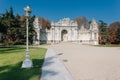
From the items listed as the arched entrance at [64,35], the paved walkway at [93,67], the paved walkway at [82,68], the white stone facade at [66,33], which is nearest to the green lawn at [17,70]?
the paved walkway at [82,68]

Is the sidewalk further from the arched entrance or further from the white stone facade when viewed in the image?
the arched entrance

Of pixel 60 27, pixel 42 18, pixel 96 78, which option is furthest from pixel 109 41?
pixel 96 78

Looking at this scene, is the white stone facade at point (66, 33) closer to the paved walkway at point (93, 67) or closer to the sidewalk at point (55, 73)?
the paved walkway at point (93, 67)

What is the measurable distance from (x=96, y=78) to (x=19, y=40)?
37752 millimetres

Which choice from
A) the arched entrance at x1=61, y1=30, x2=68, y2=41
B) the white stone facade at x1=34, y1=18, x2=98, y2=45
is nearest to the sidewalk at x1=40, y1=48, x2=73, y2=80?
the white stone facade at x1=34, y1=18, x2=98, y2=45

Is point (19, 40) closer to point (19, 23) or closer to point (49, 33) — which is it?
point (19, 23)

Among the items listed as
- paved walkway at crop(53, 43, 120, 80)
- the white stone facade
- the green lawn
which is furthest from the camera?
the white stone facade

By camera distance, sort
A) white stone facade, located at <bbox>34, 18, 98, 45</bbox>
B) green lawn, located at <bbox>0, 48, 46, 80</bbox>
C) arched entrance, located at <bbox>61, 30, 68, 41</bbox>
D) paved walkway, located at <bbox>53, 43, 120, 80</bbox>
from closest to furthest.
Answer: green lawn, located at <bbox>0, 48, 46, 80</bbox>
paved walkway, located at <bbox>53, 43, 120, 80</bbox>
white stone facade, located at <bbox>34, 18, 98, 45</bbox>
arched entrance, located at <bbox>61, 30, 68, 41</bbox>

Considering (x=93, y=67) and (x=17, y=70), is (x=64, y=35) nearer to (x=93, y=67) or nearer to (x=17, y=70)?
(x=93, y=67)

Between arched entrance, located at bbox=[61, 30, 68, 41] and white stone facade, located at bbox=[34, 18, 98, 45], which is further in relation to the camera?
arched entrance, located at bbox=[61, 30, 68, 41]

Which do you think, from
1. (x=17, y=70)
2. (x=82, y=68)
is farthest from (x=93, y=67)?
(x=17, y=70)

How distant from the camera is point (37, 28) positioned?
54.4 metres

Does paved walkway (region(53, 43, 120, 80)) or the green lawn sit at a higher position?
the green lawn

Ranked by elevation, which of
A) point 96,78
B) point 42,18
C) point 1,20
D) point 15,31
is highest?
point 42,18
